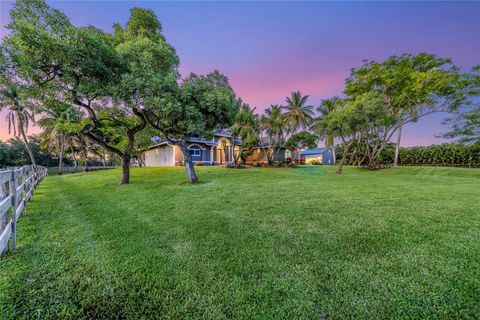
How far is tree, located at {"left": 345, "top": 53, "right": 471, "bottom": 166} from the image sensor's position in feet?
45.6

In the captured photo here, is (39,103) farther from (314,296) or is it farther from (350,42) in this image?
(350,42)

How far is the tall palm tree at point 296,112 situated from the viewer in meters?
25.8

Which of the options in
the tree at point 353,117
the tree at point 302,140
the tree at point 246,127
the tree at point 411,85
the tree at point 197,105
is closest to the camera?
the tree at point 197,105

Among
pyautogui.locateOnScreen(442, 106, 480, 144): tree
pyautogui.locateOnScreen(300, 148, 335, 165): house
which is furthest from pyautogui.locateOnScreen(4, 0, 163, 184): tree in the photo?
pyautogui.locateOnScreen(300, 148, 335, 165): house

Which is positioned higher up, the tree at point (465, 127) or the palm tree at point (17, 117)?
the palm tree at point (17, 117)

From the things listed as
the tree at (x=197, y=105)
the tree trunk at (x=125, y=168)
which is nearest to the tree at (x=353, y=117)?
the tree at (x=197, y=105)

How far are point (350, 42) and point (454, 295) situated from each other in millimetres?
14641

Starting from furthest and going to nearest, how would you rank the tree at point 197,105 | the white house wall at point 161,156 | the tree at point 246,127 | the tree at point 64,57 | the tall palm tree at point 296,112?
1. the tall palm tree at point 296,112
2. the white house wall at point 161,156
3. the tree at point 246,127
4. the tree at point 197,105
5. the tree at point 64,57

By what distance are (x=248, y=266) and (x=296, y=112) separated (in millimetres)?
26244

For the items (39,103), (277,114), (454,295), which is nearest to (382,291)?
(454,295)

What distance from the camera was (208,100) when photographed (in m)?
7.80

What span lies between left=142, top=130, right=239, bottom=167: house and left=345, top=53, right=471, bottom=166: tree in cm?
1438

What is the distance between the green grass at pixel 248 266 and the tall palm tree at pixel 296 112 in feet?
75.0

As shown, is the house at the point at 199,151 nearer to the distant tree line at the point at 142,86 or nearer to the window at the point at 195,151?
the window at the point at 195,151
